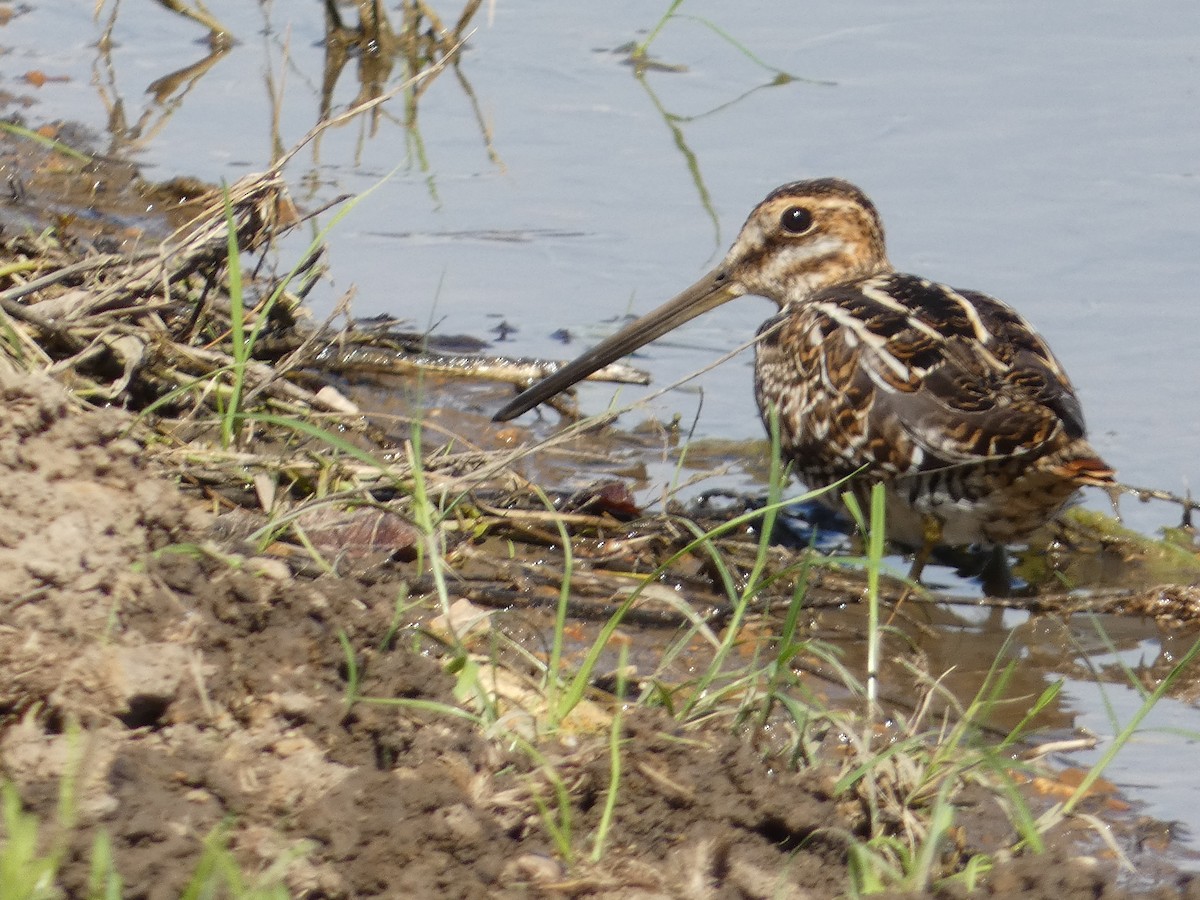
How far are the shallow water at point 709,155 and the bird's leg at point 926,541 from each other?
606 mm

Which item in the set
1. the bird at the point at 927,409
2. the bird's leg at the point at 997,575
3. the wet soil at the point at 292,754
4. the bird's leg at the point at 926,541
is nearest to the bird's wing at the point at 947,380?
the bird at the point at 927,409

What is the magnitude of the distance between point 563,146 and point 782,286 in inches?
78.1

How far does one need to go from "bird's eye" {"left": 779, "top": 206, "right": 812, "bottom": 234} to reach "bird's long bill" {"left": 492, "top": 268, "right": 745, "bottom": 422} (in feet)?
0.86

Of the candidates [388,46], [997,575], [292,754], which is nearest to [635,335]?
[997,575]

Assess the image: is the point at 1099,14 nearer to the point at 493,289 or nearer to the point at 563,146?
the point at 563,146

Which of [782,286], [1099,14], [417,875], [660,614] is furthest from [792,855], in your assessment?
[1099,14]

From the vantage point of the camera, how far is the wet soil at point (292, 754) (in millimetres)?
2297

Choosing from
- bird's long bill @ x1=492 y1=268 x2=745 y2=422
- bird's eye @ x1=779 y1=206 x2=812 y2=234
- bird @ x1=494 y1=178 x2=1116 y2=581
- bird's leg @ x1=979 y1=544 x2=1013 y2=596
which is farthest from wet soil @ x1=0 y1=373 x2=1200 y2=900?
bird's eye @ x1=779 y1=206 x2=812 y2=234

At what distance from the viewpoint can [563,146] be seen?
23.5ft

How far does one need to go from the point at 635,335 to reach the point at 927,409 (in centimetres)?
137

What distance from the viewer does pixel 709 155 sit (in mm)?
7133

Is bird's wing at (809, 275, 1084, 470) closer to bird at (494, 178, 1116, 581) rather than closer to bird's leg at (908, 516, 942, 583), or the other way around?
bird at (494, 178, 1116, 581)

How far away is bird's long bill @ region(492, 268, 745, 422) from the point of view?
4992 millimetres

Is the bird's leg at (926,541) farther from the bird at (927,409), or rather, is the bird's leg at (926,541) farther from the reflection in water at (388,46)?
the reflection in water at (388,46)
